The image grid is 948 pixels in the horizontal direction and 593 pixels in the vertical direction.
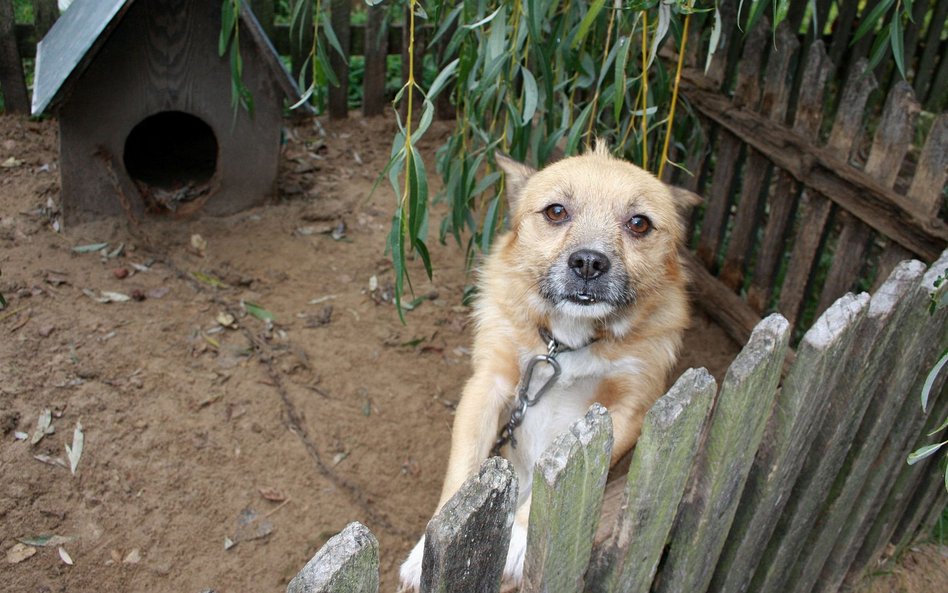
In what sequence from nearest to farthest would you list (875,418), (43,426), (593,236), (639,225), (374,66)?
(875,418) → (593,236) → (639,225) → (43,426) → (374,66)

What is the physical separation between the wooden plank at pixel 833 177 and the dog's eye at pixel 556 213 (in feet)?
5.03

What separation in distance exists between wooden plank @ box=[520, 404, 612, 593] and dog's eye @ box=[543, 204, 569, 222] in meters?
1.44

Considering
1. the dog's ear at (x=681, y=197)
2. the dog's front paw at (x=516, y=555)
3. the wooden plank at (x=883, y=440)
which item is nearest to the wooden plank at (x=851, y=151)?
the dog's ear at (x=681, y=197)

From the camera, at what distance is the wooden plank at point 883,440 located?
2.34 metres

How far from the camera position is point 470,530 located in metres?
1.31

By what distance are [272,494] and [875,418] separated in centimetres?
224

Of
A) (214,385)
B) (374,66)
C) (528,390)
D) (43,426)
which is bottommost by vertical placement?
(214,385)

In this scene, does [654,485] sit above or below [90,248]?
above

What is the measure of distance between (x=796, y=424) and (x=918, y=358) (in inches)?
29.0

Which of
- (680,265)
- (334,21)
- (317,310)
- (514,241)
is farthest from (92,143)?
(680,265)

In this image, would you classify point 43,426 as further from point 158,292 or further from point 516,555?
point 516,555

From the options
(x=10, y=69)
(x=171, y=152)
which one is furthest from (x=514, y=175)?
(x=10, y=69)

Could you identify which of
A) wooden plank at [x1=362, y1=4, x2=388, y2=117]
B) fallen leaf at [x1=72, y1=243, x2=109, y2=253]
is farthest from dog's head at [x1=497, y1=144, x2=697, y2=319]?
wooden plank at [x1=362, y1=4, x2=388, y2=117]

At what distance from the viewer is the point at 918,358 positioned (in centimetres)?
246
